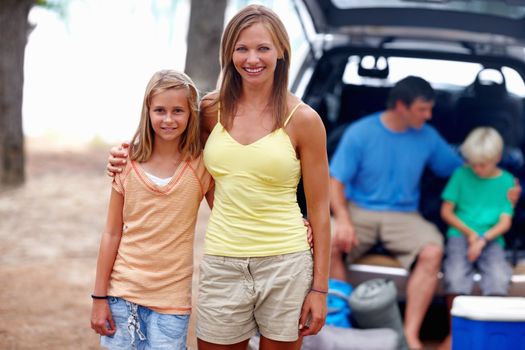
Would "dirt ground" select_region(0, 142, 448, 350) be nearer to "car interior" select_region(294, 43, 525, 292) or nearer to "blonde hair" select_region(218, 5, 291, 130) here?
"car interior" select_region(294, 43, 525, 292)

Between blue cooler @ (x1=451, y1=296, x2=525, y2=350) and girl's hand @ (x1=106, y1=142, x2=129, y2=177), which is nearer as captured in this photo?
girl's hand @ (x1=106, y1=142, x2=129, y2=177)

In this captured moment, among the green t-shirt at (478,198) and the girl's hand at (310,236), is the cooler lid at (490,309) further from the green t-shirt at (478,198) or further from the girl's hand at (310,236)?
the green t-shirt at (478,198)

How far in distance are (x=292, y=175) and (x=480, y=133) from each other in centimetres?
216

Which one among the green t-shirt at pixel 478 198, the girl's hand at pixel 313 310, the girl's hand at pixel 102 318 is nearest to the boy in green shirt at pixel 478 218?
the green t-shirt at pixel 478 198

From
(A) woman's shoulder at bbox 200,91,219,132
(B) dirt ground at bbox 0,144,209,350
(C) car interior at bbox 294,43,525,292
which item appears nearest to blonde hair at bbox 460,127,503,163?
(C) car interior at bbox 294,43,525,292

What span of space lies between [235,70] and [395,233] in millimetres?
2030

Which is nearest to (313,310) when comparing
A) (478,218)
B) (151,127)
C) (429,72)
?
(151,127)

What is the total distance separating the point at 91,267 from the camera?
242 inches

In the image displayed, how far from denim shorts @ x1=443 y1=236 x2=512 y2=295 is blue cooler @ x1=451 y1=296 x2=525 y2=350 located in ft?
4.05

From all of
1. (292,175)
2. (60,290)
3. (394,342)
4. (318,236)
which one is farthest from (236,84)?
(60,290)

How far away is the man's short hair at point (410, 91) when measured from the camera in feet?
14.9

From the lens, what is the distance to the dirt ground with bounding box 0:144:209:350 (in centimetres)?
459

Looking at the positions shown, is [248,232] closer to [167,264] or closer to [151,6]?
[167,264]

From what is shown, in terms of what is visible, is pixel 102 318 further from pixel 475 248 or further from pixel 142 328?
pixel 475 248
